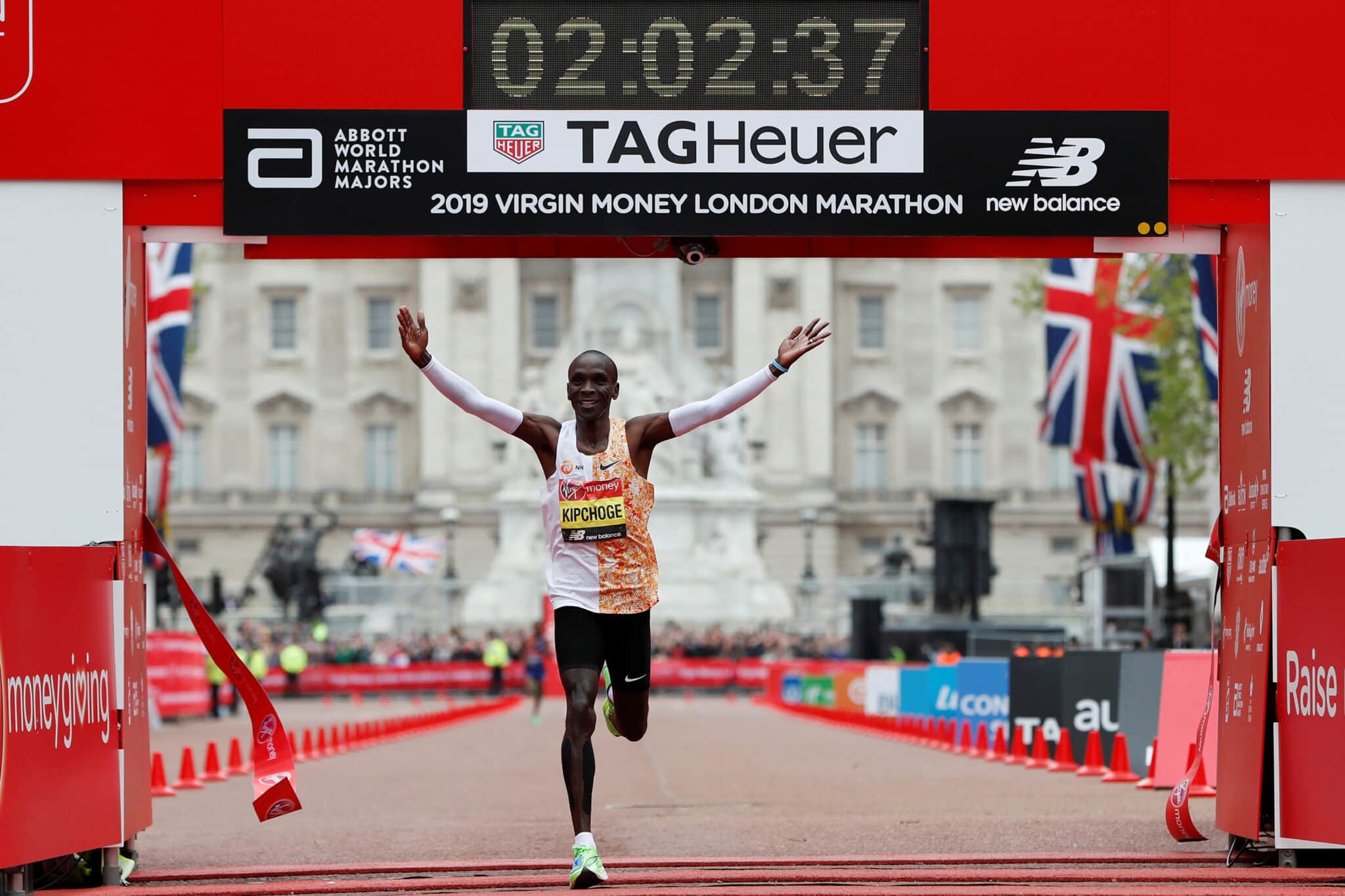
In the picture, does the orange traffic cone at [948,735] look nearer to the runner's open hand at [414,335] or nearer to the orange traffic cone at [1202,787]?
the orange traffic cone at [1202,787]

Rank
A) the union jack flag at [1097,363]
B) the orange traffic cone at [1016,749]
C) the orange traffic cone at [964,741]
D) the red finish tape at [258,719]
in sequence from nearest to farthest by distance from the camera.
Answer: the red finish tape at [258,719] < the orange traffic cone at [1016,749] < the orange traffic cone at [964,741] < the union jack flag at [1097,363]

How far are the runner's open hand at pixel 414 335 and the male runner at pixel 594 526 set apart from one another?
0.03 ft

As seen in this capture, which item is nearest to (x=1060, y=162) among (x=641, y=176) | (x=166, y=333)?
(x=641, y=176)

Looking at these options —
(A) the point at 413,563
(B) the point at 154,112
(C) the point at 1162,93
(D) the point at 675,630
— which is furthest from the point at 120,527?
(A) the point at 413,563

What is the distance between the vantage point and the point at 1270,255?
34.9 feet

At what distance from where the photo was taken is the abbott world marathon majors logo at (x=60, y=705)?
8.98m

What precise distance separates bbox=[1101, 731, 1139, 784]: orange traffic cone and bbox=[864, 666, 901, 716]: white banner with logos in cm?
1564

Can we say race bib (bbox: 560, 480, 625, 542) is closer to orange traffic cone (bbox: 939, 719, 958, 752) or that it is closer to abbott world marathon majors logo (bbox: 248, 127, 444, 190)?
abbott world marathon majors logo (bbox: 248, 127, 444, 190)

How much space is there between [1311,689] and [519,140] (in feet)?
13.9

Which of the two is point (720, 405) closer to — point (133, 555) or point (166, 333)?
point (133, 555)

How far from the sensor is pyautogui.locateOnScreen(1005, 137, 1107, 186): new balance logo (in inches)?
414

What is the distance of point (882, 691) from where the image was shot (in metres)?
37.2

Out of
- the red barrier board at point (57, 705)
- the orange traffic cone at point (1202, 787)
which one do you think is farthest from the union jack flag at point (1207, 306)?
the red barrier board at point (57, 705)

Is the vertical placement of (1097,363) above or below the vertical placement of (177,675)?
above
